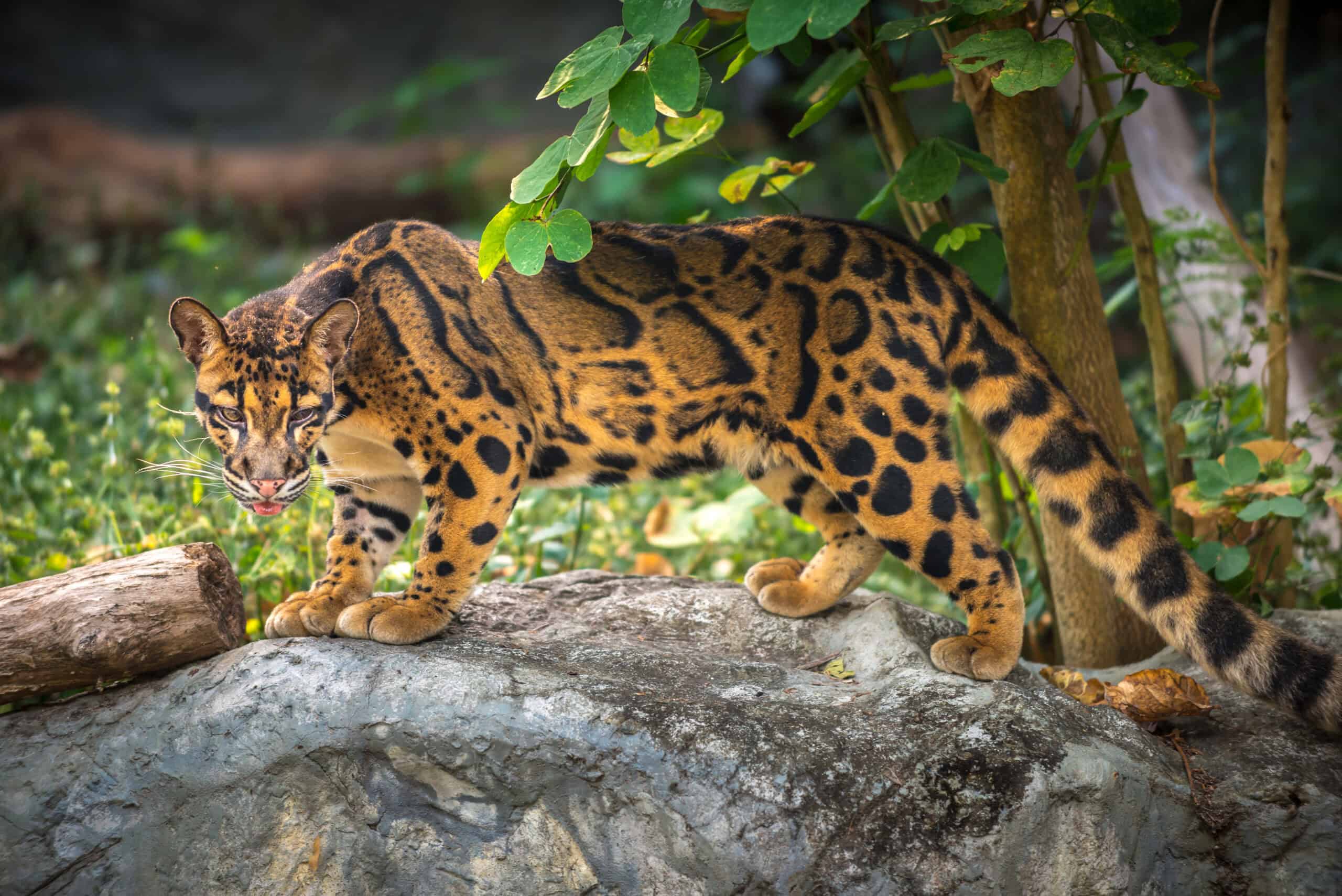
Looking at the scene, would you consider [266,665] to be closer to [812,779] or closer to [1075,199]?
[812,779]

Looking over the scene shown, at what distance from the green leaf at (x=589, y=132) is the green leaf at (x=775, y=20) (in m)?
0.48

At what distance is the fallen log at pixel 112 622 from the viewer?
3.63m

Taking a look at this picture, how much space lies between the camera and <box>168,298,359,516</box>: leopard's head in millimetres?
3924

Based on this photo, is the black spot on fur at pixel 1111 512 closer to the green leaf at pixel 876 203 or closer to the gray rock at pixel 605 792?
the gray rock at pixel 605 792

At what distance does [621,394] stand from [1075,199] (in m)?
2.08

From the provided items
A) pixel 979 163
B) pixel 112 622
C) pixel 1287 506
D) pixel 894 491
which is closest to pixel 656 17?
pixel 979 163

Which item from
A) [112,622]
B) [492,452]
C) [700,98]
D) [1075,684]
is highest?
[700,98]

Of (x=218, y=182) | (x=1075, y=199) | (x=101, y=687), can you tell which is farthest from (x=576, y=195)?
(x=101, y=687)

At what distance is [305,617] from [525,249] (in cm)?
163

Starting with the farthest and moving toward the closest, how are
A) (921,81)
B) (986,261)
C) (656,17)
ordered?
1. (986,261)
2. (921,81)
3. (656,17)

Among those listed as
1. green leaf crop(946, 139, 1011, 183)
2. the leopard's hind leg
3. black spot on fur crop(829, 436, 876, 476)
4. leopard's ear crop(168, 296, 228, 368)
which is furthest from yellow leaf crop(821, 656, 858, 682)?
leopard's ear crop(168, 296, 228, 368)

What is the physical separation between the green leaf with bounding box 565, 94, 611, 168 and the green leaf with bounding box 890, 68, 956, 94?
156cm

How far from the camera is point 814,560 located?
4980 millimetres

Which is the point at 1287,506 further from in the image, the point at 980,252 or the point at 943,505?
the point at 980,252
